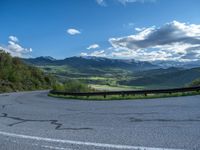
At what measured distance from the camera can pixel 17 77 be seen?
66125mm

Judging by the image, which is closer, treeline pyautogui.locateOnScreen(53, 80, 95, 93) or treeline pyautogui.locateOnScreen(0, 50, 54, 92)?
treeline pyautogui.locateOnScreen(53, 80, 95, 93)

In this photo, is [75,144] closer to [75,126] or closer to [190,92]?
[75,126]

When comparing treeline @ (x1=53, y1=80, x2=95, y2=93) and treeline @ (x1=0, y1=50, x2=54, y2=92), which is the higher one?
treeline @ (x1=0, y1=50, x2=54, y2=92)

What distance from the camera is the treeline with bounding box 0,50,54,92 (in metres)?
61.2

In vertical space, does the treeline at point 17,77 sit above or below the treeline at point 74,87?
above

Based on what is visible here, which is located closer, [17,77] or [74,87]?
[74,87]

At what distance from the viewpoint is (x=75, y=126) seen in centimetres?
848

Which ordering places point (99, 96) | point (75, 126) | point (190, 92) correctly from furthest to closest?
1. point (99, 96)
2. point (190, 92)
3. point (75, 126)

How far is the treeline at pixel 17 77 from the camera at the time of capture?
61200mm

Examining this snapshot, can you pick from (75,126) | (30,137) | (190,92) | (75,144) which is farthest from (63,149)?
(190,92)

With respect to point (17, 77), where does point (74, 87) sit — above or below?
below

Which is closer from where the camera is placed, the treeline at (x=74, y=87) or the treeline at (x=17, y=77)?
the treeline at (x=74, y=87)

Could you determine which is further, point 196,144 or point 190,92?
point 190,92

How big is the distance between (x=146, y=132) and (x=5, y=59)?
7673cm
